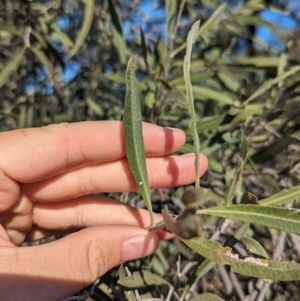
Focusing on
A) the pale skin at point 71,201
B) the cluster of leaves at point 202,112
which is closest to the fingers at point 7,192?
the pale skin at point 71,201

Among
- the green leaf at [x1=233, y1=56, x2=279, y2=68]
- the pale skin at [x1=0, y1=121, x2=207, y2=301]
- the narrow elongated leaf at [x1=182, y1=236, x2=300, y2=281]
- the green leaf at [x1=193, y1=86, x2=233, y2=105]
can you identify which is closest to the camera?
the narrow elongated leaf at [x1=182, y1=236, x2=300, y2=281]

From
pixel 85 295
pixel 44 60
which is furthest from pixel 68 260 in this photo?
pixel 44 60

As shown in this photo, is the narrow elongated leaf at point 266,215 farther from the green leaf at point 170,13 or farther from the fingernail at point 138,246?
the green leaf at point 170,13

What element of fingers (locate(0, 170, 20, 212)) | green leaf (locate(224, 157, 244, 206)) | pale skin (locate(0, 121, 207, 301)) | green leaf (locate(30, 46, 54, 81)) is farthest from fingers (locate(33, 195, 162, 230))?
green leaf (locate(224, 157, 244, 206))

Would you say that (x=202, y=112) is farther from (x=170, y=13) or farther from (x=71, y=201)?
(x=71, y=201)

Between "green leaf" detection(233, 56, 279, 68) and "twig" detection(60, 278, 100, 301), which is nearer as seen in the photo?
"twig" detection(60, 278, 100, 301)

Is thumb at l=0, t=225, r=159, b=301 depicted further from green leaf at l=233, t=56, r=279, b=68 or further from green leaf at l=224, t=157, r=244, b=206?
green leaf at l=233, t=56, r=279, b=68

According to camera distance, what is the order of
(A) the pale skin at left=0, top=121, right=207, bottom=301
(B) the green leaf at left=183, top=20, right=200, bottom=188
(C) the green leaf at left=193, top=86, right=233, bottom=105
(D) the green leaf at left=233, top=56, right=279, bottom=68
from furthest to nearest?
(D) the green leaf at left=233, top=56, right=279, bottom=68 < (C) the green leaf at left=193, top=86, right=233, bottom=105 < (A) the pale skin at left=0, top=121, right=207, bottom=301 < (B) the green leaf at left=183, top=20, right=200, bottom=188

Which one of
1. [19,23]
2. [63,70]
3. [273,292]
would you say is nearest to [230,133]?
[273,292]
